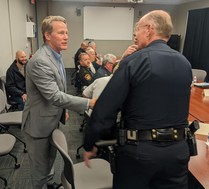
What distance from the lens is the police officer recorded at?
44.5 inches

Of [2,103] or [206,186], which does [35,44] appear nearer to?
[2,103]

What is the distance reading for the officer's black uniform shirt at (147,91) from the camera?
1119 mm

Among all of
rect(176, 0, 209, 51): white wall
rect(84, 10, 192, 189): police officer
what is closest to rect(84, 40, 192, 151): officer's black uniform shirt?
rect(84, 10, 192, 189): police officer

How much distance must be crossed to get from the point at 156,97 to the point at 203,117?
1.49 meters

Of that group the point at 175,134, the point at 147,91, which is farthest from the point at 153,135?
the point at 147,91

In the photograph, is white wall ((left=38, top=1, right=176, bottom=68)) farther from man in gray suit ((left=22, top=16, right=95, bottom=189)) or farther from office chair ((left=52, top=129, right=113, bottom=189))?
office chair ((left=52, top=129, right=113, bottom=189))

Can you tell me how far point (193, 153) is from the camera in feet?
4.49

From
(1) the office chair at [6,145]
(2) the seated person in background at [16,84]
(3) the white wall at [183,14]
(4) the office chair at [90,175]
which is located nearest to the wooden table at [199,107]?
(4) the office chair at [90,175]

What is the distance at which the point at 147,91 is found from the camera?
1.13 meters

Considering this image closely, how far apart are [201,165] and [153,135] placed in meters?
0.48

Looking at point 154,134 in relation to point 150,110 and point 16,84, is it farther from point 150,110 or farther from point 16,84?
point 16,84

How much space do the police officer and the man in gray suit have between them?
0.53 metres

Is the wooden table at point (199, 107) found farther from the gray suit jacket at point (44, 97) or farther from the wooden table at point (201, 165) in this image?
the gray suit jacket at point (44, 97)

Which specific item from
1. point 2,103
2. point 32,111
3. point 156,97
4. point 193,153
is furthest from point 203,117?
point 2,103
